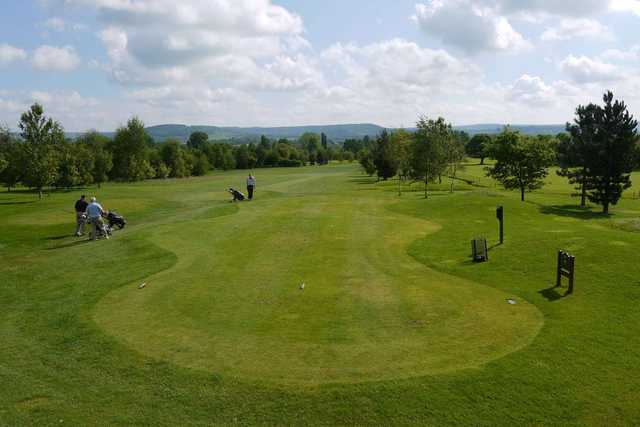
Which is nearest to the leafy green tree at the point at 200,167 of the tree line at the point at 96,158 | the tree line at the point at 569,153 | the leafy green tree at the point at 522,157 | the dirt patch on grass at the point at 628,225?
the tree line at the point at 96,158

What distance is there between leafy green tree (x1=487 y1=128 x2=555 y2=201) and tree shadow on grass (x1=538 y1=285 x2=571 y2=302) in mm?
40000

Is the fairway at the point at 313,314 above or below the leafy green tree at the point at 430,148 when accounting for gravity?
below

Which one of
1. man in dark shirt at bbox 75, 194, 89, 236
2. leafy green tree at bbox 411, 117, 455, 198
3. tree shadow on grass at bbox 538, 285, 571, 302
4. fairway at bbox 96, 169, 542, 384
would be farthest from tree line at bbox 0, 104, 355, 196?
tree shadow on grass at bbox 538, 285, 571, 302

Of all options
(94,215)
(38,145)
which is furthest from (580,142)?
(38,145)

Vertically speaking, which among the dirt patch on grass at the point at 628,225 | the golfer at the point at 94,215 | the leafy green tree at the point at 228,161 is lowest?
the dirt patch on grass at the point at 628,225

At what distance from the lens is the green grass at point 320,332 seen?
10.3 m

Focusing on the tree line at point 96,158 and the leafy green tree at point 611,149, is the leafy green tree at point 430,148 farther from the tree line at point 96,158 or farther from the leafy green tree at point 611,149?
the tree line at point 96,158

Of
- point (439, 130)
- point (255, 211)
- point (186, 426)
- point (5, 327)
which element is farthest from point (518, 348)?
point (439, 130)

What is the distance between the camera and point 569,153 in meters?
48.3

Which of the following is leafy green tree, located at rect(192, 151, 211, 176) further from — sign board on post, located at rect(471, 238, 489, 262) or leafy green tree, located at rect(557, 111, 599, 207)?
sign board on post, located at rect(471, 238, 489, 262)

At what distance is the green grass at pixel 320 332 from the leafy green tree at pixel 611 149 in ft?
75.5

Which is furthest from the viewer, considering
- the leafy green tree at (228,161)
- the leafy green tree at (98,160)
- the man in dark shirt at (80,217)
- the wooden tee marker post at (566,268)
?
the leafy green tree at (228,161)

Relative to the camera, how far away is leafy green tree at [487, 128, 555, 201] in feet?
182

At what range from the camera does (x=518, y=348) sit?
42.2 feet
